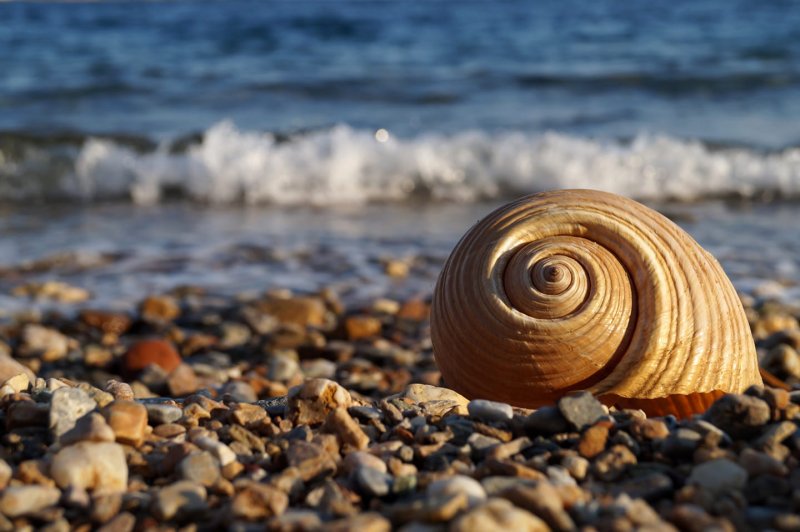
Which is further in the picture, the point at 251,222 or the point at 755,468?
the point at 251,222

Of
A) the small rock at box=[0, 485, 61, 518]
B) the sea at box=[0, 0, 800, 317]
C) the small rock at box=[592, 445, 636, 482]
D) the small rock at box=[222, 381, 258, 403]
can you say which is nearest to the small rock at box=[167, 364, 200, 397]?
the small rock at box=[222, 381, 258, 403]

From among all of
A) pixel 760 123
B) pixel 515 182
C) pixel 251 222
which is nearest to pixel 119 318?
pixel 251 222

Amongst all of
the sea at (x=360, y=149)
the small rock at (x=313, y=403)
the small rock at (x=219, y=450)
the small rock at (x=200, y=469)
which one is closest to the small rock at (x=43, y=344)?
the sea at (x=360, y=149)

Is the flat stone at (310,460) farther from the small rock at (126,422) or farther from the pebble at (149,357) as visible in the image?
the pebble at (149,357)

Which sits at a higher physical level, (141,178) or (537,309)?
(537,309)

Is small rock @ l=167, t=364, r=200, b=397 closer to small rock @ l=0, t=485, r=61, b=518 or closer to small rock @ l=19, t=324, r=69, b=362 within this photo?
small rock @ l=19, t=324, r=69, b=362

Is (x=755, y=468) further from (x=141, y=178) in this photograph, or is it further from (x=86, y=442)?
(x=141, y=178)
